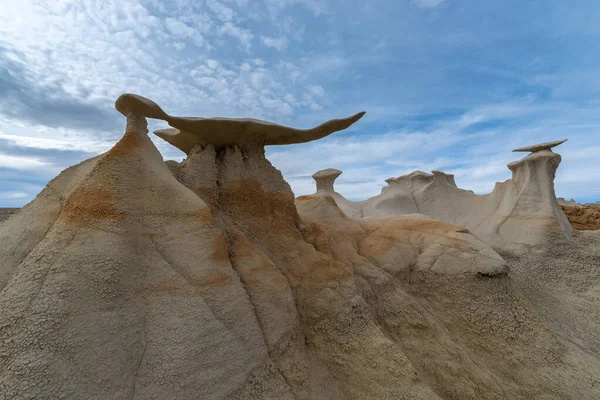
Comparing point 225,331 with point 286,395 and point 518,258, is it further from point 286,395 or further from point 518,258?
point 518,258

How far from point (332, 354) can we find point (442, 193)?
13.9 meters

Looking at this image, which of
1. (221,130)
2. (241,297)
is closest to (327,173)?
(221,130)

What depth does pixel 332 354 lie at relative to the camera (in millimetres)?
→ 3795

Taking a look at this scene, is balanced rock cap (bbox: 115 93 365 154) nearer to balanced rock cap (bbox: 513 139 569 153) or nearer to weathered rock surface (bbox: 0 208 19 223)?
weathered rock surface (bbox: 0 208 19 223)

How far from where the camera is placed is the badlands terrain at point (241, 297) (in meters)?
2.62

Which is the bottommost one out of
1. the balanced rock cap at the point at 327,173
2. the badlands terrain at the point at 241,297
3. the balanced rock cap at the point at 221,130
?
the badlands terrain at the point at 241,297

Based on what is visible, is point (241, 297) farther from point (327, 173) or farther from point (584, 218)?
point (584, 218)

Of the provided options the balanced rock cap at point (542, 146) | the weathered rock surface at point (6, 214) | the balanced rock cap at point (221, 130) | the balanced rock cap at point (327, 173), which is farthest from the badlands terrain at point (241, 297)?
the balanced rock cap at point (327, 173)

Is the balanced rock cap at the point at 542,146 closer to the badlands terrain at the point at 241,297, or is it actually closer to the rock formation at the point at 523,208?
the rock formation at the point at 523,208

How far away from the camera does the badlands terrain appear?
262 cm

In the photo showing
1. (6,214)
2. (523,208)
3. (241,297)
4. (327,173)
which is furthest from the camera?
(6,214)

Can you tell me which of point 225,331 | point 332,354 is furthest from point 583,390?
point 225,331

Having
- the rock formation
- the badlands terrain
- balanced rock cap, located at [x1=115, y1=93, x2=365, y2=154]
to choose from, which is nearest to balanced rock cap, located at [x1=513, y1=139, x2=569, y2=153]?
the rock formation

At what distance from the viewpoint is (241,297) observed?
3.41 m
